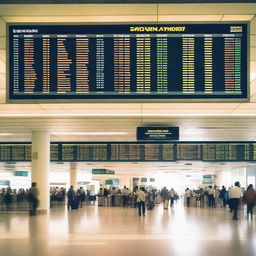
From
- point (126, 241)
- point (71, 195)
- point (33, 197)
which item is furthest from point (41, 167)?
point (126, 241)

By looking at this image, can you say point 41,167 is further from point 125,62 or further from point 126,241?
point 125,62

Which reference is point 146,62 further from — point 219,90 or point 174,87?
point 219,90

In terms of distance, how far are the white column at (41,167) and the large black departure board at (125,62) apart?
12888 mm

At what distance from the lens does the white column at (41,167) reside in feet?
64.0

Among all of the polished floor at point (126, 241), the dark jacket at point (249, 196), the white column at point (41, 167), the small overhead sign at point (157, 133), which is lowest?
the polished floor at point (126, 241)

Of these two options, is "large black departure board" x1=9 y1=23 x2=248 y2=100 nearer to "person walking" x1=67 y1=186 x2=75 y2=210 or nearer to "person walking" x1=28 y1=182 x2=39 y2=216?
"person walking" x1=28 y1=182 x2=39 y2=216

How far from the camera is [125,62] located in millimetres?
7082

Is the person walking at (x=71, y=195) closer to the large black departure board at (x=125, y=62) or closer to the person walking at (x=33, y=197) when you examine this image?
the person walking at (x=33, y=197)

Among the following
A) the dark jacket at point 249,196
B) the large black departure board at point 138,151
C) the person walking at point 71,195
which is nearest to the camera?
the dark jacket at point 249,196

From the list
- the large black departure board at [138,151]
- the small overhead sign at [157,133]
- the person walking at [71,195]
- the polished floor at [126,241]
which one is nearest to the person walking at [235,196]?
the polished floor at [126,241]

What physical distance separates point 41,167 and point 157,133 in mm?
6438

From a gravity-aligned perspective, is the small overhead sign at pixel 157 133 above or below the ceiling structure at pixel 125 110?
below

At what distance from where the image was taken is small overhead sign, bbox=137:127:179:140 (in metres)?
14.9

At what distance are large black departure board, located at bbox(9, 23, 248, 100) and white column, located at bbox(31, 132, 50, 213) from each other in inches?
507
